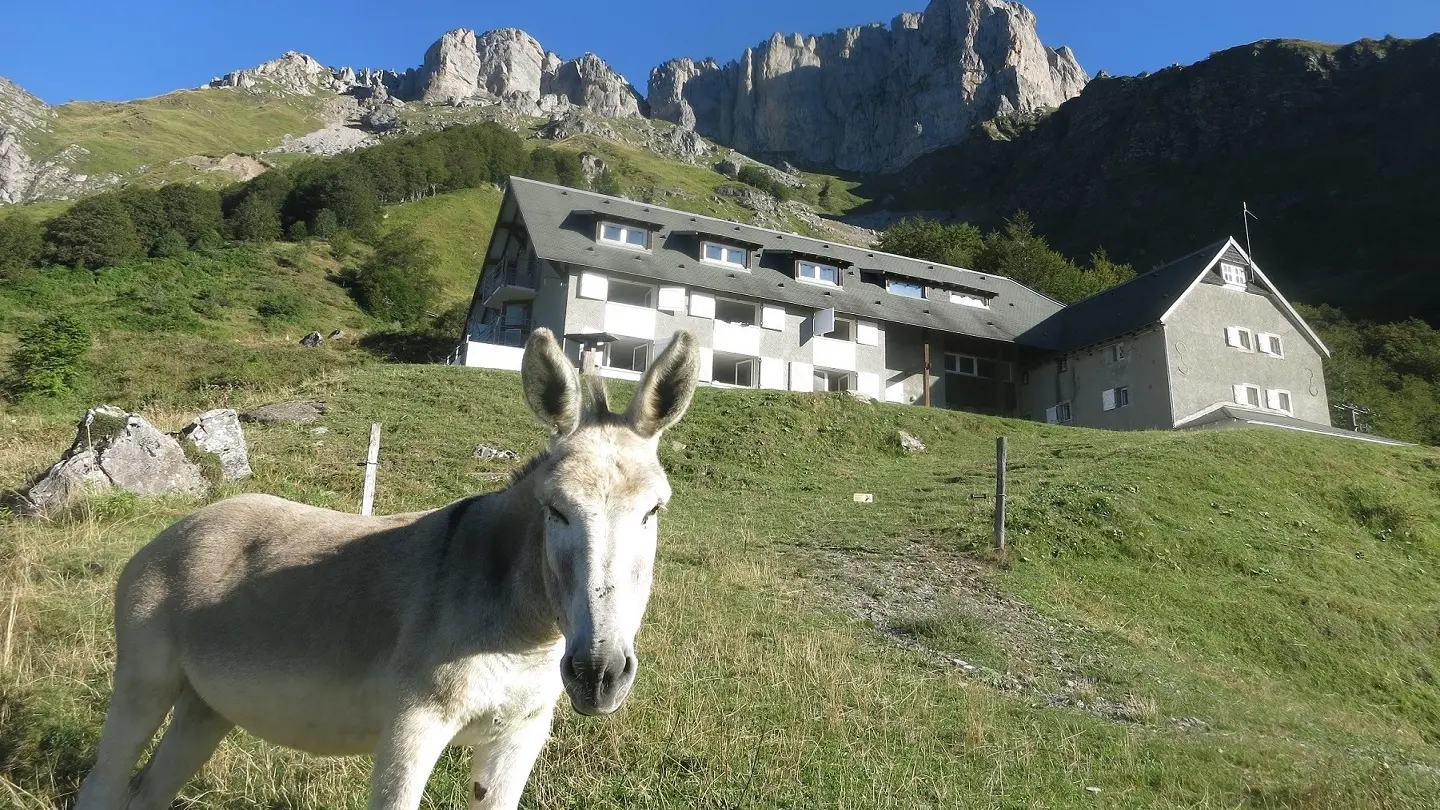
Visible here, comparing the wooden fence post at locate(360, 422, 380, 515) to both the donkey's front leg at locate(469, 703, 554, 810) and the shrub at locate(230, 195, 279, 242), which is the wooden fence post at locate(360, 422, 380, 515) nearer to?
the donkey's front leg at locate(469, 703, 554, 810)

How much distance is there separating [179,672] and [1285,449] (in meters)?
30.3

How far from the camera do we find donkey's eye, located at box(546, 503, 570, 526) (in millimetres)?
2893

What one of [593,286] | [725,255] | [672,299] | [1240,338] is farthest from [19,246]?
[1240,338]

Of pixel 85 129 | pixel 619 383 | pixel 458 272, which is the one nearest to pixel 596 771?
pixel 619 383

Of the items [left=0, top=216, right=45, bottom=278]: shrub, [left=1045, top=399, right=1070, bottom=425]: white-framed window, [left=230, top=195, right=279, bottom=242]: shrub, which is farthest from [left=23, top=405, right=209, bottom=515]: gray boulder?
[left=230, top=195, right=279, bottom=242]: shrub

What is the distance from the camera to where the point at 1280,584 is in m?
15.8

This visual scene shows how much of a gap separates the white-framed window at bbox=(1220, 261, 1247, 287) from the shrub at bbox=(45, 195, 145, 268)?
61.9 meters

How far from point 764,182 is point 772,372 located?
367 ft

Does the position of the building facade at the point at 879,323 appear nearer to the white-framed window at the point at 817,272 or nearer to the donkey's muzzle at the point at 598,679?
the white-framed window at the point at 817,272

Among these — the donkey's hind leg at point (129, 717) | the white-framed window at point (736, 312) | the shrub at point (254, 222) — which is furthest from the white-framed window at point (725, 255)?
the shrub at point (254, 222)

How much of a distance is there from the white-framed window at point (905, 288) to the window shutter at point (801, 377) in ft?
25.3

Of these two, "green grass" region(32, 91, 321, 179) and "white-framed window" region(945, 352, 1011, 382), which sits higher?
"green grass" region(32, 91, 321, 179)

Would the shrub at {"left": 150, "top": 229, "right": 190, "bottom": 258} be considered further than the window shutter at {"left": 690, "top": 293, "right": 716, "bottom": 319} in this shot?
Yes

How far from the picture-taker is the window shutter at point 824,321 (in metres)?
38.9
